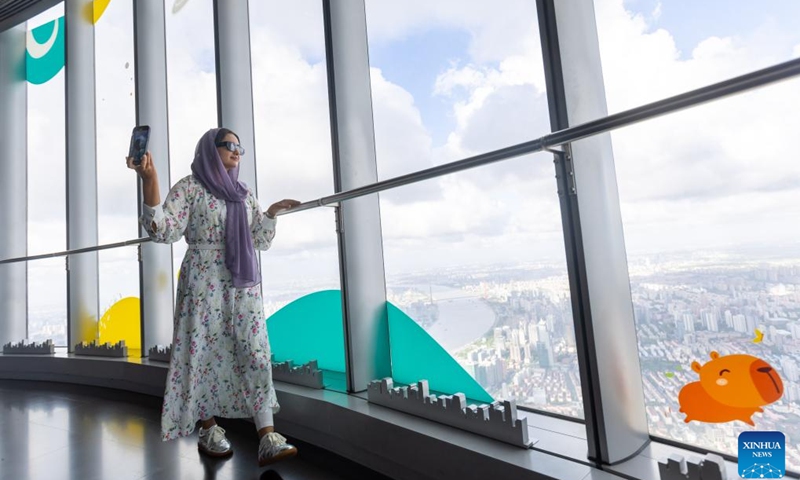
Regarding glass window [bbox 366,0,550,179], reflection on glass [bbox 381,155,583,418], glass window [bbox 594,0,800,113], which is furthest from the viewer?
glass window [bbox 366,0,550,179]

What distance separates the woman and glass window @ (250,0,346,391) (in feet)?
1.33

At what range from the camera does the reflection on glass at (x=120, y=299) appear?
325cm

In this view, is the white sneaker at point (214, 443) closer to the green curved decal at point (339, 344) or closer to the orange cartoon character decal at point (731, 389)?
the green curved decal at point (339, 344)

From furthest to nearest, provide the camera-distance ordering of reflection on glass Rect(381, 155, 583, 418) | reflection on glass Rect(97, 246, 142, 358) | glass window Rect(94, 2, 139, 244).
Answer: glass window Rect(94, 2, 139, 244) < reflection on glass Rect(97, 246, 142, 358) < reflection on glass Rect(381, 155, 583, 418)

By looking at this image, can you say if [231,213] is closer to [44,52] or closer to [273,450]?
[273,450]

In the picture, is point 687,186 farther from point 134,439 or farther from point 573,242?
point 134,439

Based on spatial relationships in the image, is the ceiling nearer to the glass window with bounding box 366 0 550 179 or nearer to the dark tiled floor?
the dark tiled floor

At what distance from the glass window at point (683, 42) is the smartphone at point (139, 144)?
139cm

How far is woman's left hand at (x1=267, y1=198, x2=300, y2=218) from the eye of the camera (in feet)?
5.57

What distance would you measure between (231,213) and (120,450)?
1.01 m

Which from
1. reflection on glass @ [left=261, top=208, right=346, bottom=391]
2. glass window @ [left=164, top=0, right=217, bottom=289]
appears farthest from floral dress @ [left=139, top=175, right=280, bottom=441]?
glass window @ [left=164, top=0, right=217, bottom=289]

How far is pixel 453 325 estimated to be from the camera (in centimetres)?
152

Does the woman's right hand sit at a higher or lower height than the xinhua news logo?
higher

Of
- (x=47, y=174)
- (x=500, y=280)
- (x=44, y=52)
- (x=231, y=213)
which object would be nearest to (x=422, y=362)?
(x=500, y=280)
